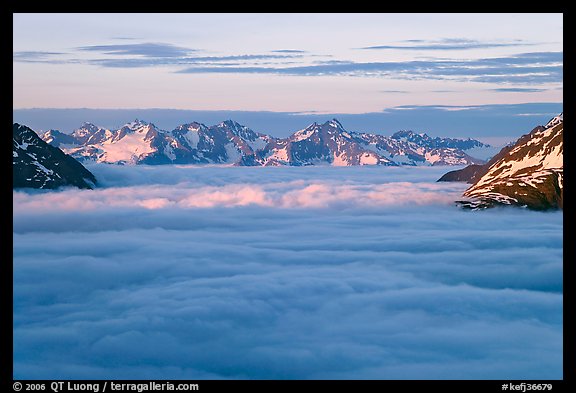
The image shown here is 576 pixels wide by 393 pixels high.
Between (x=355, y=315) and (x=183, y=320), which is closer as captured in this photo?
(x=183, y=320)

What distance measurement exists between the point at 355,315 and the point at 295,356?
4924 centimetres

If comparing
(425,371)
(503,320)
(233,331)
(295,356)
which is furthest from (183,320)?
(503,320)

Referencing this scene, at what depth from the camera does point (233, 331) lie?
431 ft

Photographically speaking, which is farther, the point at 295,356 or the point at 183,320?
the point at 183,320

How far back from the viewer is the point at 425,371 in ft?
337

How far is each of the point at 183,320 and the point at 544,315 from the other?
3238 inches
